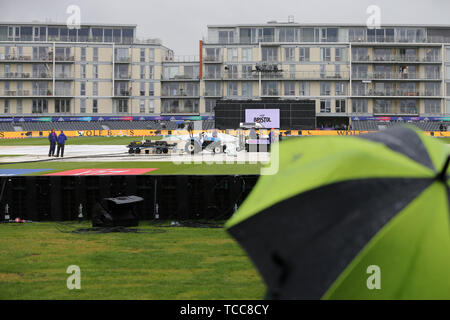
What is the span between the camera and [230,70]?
93.7 m

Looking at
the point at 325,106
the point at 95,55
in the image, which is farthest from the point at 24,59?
the point at 325,106

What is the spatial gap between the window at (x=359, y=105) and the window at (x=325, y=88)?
15.9ft

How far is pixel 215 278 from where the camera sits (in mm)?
7629

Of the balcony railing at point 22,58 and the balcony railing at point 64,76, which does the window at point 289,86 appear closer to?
the balcony railing at point 64,76

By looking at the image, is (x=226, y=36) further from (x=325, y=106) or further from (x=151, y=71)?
(x=325, y=106)

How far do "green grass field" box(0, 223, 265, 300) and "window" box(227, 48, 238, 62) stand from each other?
278 feet

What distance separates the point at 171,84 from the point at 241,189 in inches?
3383

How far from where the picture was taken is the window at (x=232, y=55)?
9375cm

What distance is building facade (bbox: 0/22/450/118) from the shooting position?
91.8 meters

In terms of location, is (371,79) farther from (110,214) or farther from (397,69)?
(110,214)

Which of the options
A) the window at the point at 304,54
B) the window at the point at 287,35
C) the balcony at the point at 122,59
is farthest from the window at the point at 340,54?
the balcony at the point at 122,59
